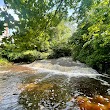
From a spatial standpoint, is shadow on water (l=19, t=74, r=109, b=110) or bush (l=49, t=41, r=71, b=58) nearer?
shadow on water (l=19, t=74, r=109, b=110)

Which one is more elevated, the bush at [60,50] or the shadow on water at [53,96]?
the bush at [60,50]

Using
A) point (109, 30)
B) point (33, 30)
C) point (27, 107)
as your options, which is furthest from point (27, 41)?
point (109, 30)

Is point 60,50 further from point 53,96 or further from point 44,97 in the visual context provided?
point 44,97

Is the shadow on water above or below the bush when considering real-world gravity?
below

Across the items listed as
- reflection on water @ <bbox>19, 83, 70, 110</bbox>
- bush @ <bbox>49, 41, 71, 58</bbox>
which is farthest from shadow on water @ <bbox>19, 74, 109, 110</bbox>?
bush @ <bbox>49, 41, 71, 58</bbox>

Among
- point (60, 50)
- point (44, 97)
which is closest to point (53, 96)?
point (44, 97)

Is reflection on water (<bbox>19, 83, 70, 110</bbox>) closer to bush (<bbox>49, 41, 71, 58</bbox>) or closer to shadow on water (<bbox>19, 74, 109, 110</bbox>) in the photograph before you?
shadow on water (<bbox>19, 74, 109, 110</bbox>)

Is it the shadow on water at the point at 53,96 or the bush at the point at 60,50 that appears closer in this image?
the shadow on water at the point at 53,96

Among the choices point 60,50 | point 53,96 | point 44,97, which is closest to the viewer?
point 44,97

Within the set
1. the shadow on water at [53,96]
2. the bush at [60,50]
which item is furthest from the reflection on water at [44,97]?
the bush at [60,50]

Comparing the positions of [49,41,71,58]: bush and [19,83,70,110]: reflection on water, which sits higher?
[49,41,71,58]: bush

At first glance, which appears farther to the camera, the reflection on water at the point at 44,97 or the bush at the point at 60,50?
the bush at the point at 60,50

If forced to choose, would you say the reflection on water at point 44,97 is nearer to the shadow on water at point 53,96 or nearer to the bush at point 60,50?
the shadow on water at point 53,96

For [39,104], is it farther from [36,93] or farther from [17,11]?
[17,11]
